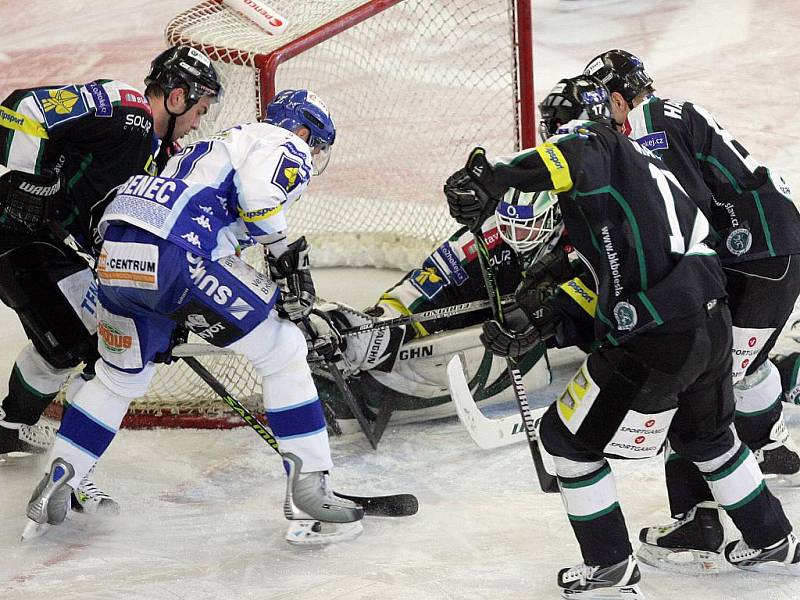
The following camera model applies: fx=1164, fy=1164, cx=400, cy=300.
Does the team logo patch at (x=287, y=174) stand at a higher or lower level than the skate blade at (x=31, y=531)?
higher

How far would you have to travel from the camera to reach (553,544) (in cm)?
288

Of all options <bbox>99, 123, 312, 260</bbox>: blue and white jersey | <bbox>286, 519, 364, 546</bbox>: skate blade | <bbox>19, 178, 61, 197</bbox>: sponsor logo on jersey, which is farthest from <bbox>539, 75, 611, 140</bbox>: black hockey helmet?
<bbox>19, 178, 61, 197</bbox>: sponsor logo on jersey

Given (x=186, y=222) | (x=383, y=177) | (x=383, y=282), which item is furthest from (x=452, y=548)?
(x=383, y=177)

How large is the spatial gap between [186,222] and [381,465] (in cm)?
104

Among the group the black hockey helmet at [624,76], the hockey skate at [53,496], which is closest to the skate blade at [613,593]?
the hockey skate at [53,496]

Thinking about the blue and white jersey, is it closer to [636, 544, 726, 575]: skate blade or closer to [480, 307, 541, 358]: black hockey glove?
[480, 307, 541, 358]: black hockey glove

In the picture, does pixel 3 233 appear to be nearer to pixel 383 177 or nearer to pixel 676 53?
pixel 383 177

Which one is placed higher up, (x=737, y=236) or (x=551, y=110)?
(x=551, y=110)

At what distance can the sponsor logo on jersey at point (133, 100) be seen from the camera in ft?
10.2

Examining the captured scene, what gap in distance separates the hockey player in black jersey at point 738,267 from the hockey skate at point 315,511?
73 cm

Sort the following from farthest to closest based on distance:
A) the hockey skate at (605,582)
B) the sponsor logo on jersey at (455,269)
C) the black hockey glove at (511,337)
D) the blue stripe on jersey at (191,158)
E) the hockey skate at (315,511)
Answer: the sponsor logo on jersey at (455,269) < the hockey skate at (315,511) < the blue stripe on jersey at (191,158) < the black hockey glove at (511,337) < the hockey skate at (605,582)

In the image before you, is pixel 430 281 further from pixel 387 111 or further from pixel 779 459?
pixel 387 111

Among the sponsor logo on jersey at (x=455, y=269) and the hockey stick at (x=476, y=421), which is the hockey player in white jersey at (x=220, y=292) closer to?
the hockey stick at (x=476, y=421)

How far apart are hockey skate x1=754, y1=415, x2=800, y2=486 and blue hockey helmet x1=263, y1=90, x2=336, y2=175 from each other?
139 cm
